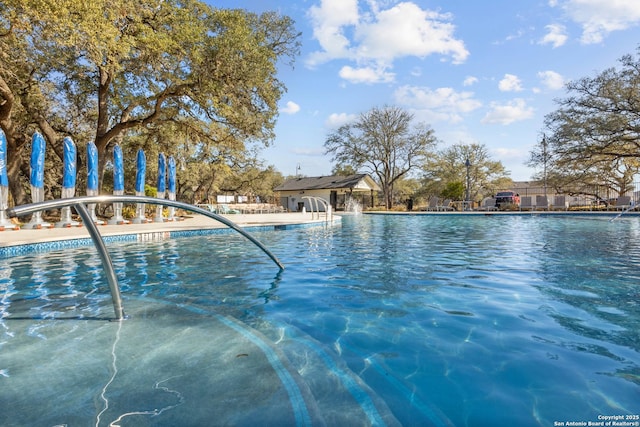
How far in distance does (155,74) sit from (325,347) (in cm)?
1624

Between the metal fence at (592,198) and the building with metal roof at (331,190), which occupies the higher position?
the building with metal roof at (331,190)

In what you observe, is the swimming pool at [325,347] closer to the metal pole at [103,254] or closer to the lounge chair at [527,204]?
the metal pole at [103,254]

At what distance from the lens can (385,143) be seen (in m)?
36.8

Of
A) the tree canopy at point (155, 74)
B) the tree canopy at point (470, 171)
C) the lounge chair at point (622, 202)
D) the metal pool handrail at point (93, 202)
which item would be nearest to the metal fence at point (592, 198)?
the lounge chair at point (622, 202)

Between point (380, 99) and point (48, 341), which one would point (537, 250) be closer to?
point (48, 341)

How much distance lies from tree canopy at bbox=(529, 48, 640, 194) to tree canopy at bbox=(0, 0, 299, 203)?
1883cm

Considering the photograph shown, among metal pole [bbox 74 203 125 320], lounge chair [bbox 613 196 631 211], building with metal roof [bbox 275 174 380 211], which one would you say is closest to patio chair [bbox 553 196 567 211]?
lounge chair [bbox 613 196 631 211]

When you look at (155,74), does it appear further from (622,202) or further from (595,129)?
(622,202)

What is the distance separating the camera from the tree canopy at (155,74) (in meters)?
12.8

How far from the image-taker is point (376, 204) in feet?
140

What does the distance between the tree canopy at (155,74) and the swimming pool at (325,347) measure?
390 inches

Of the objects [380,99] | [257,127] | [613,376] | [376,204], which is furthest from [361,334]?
[376,204]

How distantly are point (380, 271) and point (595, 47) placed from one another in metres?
16.0

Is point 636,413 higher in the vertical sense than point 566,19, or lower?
lower
